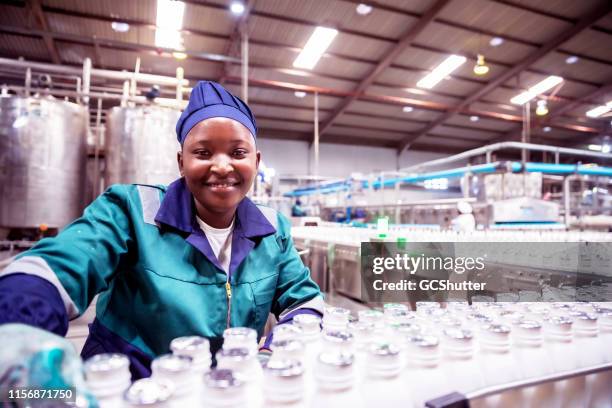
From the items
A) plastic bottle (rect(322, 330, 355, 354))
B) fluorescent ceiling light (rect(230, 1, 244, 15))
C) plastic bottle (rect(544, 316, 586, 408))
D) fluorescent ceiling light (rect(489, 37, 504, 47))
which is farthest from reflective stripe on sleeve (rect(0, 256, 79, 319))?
fluorescent ceiling light (rect(489, 37, 504, 47))

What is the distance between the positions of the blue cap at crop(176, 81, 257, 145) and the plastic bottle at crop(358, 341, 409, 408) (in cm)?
68

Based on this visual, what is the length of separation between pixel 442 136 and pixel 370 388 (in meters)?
13.0

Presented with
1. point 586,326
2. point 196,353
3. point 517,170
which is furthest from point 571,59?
point 196,353

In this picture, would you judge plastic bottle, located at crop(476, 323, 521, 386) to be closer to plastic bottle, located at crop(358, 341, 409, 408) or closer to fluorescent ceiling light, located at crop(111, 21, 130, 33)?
plastic bottle, located at crop(358, 341, 409, 408)

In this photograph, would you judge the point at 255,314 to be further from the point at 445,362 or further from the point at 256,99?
the point at 256,99

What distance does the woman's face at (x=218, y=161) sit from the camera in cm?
91

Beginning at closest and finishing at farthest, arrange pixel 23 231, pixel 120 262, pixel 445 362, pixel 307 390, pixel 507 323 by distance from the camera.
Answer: pixel 307 390 < pixel 445 362 < pixel 507 323 < pixel 120 262 < pixel 23 231

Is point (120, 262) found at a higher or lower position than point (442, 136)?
lower

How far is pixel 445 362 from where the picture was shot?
1.94ft

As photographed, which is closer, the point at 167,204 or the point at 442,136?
the point at 167,204

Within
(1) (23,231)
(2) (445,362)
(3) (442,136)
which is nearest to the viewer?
(2) (445,362)

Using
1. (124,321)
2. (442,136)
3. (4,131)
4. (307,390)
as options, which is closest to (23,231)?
(4,131)

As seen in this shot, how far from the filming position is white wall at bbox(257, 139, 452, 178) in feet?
38.7

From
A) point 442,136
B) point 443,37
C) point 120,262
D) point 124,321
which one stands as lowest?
point 124,321
